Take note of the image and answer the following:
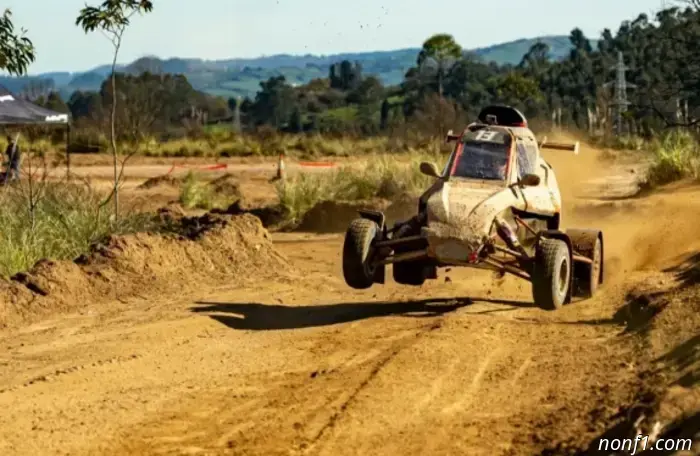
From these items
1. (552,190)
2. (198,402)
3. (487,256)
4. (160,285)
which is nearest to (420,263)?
(487,256)

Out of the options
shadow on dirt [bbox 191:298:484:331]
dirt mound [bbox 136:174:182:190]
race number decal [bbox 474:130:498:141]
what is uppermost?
race number decal [bbox 474:130:498:141]

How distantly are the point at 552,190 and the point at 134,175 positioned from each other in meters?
26.1

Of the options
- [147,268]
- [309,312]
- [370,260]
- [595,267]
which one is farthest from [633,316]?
[147,268]

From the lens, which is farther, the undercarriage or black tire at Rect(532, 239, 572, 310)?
the undercarriage

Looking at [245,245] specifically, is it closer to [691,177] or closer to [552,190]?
[552,190]

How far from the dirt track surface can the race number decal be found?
5.59 feet

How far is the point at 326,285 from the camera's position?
51.1 feet

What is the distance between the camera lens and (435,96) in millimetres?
47938

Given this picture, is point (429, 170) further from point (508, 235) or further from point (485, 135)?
point (508, 235)

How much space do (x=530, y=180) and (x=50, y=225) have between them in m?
5.68

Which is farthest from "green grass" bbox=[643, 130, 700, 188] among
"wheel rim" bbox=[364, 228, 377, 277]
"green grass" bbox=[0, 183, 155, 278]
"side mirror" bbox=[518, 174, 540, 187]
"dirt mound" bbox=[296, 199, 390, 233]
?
"wheel rim" bbox=[364, 228, 377, 277]

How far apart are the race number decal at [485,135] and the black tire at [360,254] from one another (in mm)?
1587

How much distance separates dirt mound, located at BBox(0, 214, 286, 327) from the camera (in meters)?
12.9
